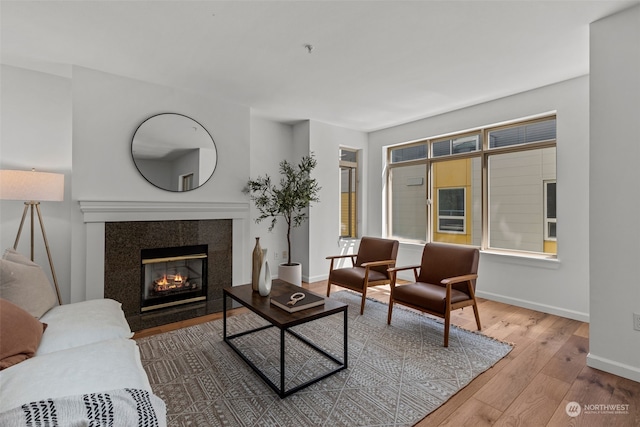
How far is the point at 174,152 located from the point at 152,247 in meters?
1.13

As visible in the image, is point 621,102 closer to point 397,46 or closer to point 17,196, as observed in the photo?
point 397,46

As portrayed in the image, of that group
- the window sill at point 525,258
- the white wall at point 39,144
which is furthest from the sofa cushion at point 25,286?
the window sill at point 525,258

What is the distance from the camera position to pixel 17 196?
258 centimetres

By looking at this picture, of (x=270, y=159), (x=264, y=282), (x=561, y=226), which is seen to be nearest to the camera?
(x=264, y=282)

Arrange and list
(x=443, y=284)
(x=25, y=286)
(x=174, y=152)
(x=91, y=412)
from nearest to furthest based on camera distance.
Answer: (x=91, y=412), (x=25, y=286), (x=443, y=284), (x=174, y=152)

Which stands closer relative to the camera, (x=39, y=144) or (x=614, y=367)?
(x=614, y=367)

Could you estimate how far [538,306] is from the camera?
3561 mm

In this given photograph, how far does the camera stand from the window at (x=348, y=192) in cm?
545

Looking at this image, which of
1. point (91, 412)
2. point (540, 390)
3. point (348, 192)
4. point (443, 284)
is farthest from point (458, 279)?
point (348, 192)

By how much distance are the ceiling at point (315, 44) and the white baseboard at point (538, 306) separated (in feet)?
8.24

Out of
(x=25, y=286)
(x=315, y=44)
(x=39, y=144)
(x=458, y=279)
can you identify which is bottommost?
(x=458, y=279)

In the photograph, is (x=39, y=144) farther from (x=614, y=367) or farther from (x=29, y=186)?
(x=614, y=367)

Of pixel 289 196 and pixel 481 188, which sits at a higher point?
pixel 481 188

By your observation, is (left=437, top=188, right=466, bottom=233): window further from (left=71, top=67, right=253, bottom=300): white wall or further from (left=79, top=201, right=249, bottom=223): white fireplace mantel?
(left=71, top=67, right=253, bottom=300): white wall
